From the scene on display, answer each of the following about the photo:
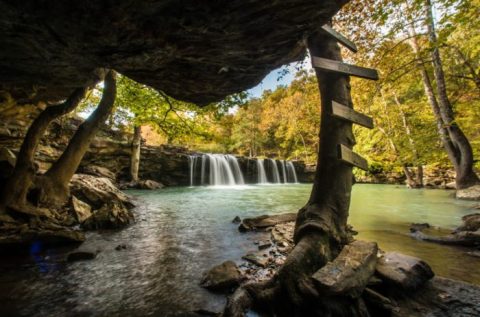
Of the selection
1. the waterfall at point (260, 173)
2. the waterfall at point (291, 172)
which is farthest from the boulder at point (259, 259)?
the waterfall at point (291, 172)

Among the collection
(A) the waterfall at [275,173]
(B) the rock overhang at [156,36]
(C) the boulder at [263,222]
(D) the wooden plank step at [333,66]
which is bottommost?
(C) the boulder at [263,222]

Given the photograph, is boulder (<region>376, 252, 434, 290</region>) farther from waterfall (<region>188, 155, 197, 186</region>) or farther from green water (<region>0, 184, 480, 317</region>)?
waterfall (<region>188, 155, 197, 186</region>)

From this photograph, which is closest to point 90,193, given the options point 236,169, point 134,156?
point 134,156

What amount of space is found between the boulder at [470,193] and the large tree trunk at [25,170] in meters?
15.7

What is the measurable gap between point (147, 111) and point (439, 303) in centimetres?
1023

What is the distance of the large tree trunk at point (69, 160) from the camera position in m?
6.03

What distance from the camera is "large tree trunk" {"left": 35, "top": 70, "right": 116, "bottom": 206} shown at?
19.8 ft

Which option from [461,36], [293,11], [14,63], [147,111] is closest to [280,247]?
[293,11]

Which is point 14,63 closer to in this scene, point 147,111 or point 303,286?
point 303,286

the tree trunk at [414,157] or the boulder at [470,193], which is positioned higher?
the tree trunk at [414,157]

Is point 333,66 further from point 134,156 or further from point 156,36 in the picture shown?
point 134,156

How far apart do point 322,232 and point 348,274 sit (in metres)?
0.80

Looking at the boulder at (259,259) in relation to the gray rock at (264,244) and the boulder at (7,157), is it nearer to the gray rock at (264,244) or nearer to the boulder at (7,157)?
the gray rock at (264,244)

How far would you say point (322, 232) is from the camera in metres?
3.20
